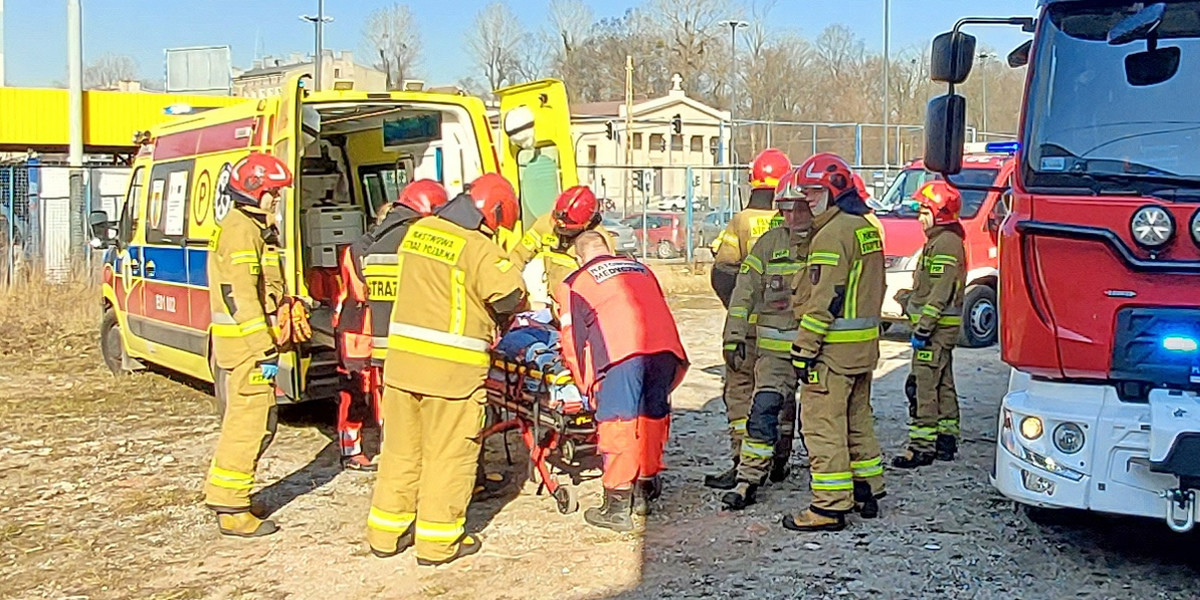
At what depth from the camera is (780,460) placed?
284 inches

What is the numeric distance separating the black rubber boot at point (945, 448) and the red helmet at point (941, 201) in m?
1.40

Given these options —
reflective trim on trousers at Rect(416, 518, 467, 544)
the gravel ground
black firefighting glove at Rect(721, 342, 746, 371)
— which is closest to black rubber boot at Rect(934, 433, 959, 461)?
the gravel ground

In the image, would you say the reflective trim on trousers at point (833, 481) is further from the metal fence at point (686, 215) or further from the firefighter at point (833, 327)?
the metal fence at point (686, 215)

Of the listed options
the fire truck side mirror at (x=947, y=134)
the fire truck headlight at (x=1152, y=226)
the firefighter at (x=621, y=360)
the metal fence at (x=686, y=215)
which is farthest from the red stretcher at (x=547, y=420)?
the metal fence at (x=686, y=215)

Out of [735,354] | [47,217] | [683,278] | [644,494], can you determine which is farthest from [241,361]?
[683,278]

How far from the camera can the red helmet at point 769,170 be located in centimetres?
742

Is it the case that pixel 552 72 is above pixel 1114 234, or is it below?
above

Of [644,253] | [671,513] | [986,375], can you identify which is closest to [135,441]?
[671,513]

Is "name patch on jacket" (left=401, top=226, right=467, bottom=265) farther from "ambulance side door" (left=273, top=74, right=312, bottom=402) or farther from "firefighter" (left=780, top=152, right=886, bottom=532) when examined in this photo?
"ambulance side door" (left=273, top=74, right=312, bottom=402)

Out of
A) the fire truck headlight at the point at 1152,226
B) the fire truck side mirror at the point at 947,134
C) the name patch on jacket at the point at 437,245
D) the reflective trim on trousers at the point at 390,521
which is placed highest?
the fire truck side mirror at the point at 947,134

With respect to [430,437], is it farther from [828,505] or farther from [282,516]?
[828,505]

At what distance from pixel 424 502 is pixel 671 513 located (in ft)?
5.03

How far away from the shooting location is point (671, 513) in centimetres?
658

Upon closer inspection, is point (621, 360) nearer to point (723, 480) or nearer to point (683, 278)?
point (723, 480)
